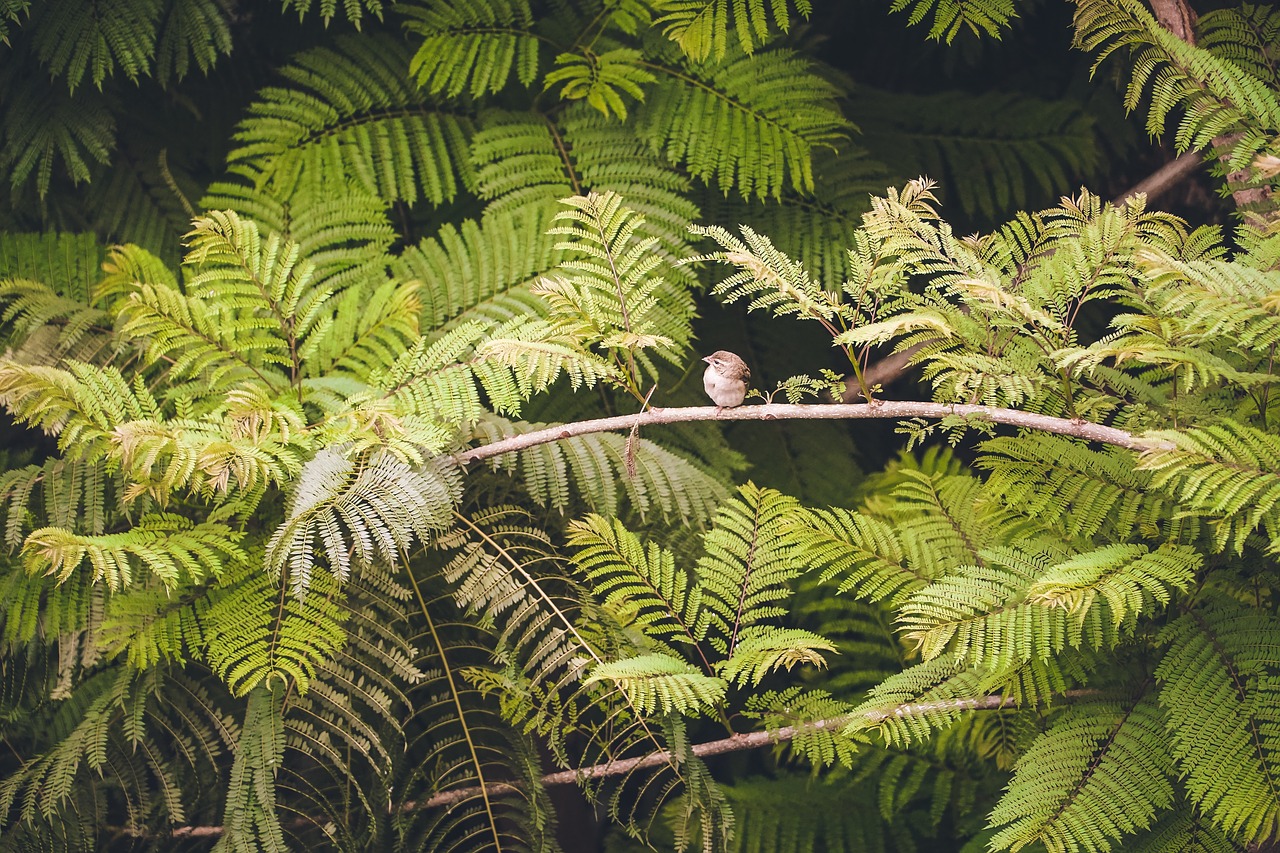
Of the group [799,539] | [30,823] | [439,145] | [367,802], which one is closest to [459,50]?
[439,145]

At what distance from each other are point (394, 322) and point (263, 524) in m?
0.45

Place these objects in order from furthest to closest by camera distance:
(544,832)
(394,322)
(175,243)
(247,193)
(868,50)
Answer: (868,50) → (175,243) → (247,193) → (394,322) → (544,832)

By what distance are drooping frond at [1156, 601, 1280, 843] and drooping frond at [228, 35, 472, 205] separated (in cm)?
167

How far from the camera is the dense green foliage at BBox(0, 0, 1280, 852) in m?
1.31

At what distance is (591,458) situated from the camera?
1.79 meters

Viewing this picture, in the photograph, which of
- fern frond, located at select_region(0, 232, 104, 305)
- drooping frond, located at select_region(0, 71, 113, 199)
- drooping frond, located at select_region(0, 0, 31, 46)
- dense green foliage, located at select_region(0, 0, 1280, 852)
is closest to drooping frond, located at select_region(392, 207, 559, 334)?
dense green foliage, located at select_region(0, 0, 1280, 852)

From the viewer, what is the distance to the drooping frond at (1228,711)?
1185mm

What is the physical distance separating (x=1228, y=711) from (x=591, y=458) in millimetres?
1066

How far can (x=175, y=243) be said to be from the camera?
2252 mm

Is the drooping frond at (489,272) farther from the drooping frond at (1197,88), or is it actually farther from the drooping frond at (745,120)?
the drooping frond at (1197,88)

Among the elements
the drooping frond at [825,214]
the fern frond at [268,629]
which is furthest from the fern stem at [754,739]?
the drooping frond at [825,214]

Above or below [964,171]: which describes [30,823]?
below

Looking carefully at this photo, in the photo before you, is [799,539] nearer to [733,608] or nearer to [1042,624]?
[733,608]

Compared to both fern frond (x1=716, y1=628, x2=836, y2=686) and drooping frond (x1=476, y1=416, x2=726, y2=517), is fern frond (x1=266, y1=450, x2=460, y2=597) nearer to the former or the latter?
drooping frond (x1=476, y1=416, x2=726, y2=517)
